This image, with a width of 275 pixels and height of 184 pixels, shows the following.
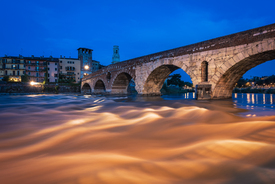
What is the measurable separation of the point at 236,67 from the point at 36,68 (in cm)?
5621

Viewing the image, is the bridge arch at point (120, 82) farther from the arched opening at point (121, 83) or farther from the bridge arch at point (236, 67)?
the bridge arch at point (236, 67)

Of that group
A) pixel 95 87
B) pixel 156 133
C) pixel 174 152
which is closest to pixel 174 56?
pixel 156 133

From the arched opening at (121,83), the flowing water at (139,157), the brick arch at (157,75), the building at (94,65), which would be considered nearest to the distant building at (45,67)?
the building at (94,65)

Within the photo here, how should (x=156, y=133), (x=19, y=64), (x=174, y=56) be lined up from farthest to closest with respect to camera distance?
(x=19, y=64) → (x=174, y=56) → (x=156, y=133)

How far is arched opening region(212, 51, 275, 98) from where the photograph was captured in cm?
909

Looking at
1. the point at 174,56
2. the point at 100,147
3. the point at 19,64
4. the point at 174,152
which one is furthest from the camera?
the point at 19,64

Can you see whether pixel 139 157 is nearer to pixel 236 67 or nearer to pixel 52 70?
pixel 236 67

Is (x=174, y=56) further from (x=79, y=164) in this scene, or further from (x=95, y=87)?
(x=95, y=87)

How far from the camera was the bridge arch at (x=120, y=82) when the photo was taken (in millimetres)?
22328

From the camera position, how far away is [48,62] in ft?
172

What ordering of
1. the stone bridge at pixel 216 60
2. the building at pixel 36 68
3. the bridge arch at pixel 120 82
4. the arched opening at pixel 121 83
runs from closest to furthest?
the stone bridge at pixel 216 60, the bridge arch at pixel 120 82, the arched opening at pixel 121 83, the building at pixel 36 68

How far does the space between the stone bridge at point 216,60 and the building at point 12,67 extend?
47.8 meters

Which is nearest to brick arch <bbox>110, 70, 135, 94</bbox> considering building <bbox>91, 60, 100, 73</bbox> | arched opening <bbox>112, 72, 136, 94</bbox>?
arched opening <bbox>112, 72, 136, 94</bbox>

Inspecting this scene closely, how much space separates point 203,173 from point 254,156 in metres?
0.86
